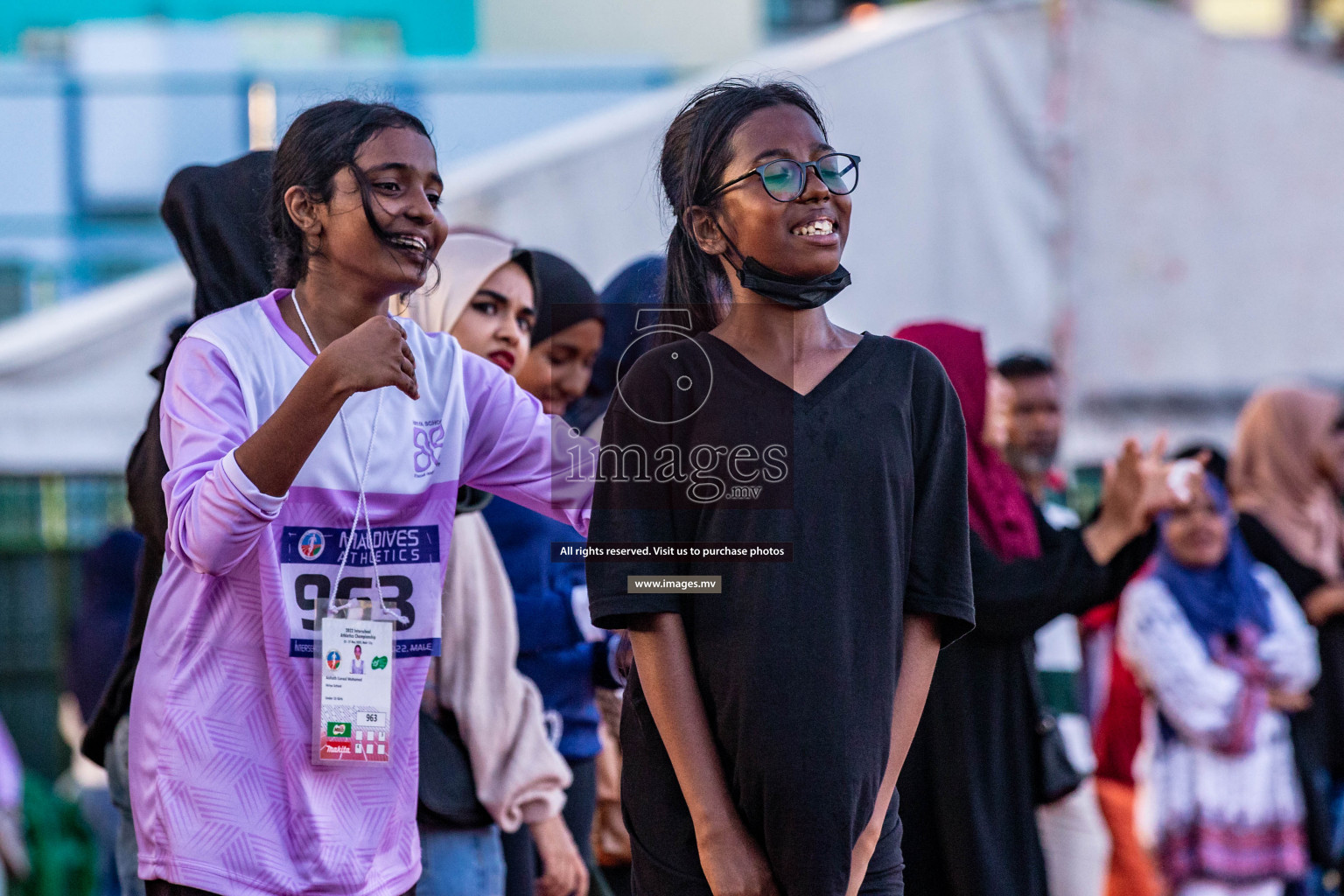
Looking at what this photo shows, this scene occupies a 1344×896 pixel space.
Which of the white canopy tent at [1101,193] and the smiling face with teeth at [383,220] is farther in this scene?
the white canopy tent at [1101,193]

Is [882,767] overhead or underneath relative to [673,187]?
underneath

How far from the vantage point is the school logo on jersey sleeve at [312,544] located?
2.08 m

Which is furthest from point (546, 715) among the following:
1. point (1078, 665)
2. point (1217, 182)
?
point (1217, 182)

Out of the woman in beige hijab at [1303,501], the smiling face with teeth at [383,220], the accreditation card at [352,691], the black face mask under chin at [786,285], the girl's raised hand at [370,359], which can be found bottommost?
the woman in beige hijab at [1303,501]

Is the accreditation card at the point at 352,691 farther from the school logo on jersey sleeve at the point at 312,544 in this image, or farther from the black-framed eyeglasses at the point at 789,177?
the black-framed eyeglasses at the point at 789,177

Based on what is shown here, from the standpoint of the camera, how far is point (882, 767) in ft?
6.35

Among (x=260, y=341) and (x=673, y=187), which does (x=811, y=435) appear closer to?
(x=673, y=187)

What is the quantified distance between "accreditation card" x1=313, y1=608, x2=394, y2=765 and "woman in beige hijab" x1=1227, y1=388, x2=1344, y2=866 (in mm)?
4131

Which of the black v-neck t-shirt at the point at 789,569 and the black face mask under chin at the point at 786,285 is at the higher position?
the black face mask under chin at the point at 786,285

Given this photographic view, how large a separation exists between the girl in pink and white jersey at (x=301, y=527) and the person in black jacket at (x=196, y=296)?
0.27 metres

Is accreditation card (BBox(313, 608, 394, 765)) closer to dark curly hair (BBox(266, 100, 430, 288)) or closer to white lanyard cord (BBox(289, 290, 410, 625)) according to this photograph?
white lanyard cord (BBox(289, 290, 410, 625))

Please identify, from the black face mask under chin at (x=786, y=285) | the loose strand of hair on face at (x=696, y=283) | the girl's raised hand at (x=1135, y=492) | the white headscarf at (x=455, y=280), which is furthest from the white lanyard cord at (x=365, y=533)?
the girl's raised hand at (x=1135, y=492)

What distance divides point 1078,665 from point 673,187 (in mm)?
4211

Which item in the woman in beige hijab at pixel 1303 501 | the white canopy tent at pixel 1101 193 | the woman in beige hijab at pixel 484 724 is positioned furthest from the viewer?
the white canopy tent at pixel 1101 193
